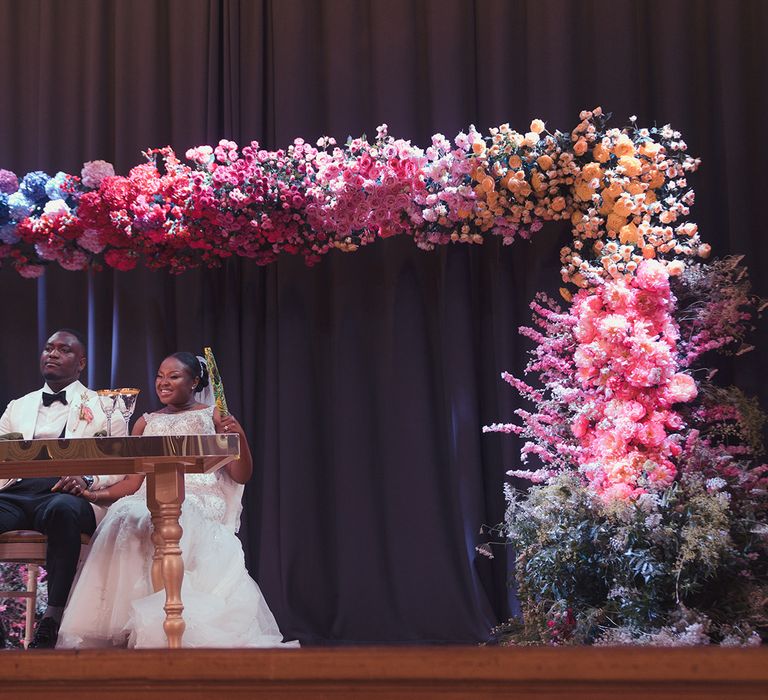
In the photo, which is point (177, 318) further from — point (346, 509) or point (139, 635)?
point (139, 635)

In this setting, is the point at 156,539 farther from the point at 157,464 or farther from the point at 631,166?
the point at 631,166

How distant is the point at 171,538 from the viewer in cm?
290

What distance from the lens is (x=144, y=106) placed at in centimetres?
502

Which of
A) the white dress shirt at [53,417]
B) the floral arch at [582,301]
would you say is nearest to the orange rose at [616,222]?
the floral arch at [582,301]

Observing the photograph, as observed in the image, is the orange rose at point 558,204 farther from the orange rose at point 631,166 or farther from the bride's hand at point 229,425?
the bride's hand at point 229,425

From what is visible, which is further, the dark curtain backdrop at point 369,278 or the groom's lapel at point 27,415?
the dark curtain backdrop at point 369,278

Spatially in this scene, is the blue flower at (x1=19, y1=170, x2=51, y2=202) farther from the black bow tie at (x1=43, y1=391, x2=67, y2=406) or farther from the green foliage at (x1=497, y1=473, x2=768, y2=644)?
the green foliage at (x1=497, y1=473, x2=768, y2=644)

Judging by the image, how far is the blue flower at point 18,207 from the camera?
4379 millimetres

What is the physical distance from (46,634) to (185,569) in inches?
19.6

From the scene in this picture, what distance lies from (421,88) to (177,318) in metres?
1.68

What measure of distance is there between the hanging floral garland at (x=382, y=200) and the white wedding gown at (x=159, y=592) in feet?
3.51

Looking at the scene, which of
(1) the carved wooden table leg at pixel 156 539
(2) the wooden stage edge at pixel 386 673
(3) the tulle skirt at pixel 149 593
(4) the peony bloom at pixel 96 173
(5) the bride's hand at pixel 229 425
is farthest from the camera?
(4) the peony bloom at pixel 96 173

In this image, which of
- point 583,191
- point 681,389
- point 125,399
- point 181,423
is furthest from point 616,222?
point 125,399

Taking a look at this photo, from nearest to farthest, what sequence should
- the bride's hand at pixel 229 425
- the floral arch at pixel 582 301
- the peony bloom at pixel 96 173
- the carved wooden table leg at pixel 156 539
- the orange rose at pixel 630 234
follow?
the carved wooden table leg at pixel 156 539 → the floral arch at pixel 582 301 → the bride's hand at pixel 229 425 → the orange rose at pixel 630 234 → the peony bloom at pixel 96 173
